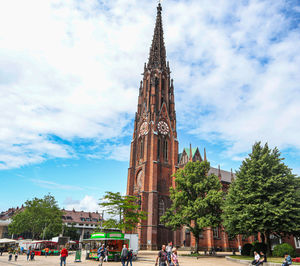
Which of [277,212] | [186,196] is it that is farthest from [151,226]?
[277,212]

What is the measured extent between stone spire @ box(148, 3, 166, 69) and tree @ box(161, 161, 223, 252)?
127 ft

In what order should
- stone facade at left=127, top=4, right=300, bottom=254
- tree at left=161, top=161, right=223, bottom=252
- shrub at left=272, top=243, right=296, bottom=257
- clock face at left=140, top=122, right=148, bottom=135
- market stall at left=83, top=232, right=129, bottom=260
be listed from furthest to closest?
1. clock face at left=140, top=122, right=148, bottom=135
2. stone facade at left=127, top=4, right=300, bottom=254
3. tree at left=161, top=161, right=223, bottom=252
4. market stall at left=83, top=232, right=129, bottom=260
5. shrub at left=272, top=243, right=296, bottom=257

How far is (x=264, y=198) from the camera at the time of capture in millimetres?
25469

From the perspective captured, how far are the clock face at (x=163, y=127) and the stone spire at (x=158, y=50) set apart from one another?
1790 cm

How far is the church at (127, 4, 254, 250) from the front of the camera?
45844mm

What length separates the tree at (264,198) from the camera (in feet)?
78.2

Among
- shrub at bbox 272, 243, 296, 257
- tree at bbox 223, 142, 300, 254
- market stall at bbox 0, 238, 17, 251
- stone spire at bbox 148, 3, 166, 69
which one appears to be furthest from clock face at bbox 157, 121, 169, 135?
shrub at bbox 272, 243, 296, 257

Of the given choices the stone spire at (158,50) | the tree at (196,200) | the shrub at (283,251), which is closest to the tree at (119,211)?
the tree at (196,200)

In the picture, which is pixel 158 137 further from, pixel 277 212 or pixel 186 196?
pixel 277 212

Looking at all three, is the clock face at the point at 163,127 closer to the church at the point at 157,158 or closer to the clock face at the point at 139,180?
the church at the point at 157,158

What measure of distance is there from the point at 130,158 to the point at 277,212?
38.0 m

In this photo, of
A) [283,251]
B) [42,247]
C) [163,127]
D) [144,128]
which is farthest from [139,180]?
[283,251]

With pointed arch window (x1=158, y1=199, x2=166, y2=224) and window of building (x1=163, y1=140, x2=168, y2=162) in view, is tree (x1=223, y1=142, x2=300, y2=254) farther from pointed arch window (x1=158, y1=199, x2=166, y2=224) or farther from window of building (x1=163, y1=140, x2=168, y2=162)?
window of building (x1=163, y1=140, x2=168, y2=162)

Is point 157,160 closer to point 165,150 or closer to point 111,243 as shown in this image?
point 165,150
